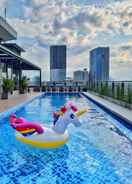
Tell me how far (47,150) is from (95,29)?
17.2m

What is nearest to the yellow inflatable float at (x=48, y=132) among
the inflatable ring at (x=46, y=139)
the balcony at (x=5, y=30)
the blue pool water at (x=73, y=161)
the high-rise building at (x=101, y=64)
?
the inflatable ring at (x=46, y=139)

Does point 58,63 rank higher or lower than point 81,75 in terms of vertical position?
higher

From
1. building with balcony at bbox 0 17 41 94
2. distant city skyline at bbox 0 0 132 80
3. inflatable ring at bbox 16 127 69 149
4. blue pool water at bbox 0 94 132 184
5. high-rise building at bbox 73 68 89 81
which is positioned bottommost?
blue pool water at bbox 0 94 132 184

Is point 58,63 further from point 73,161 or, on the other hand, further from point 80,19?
point 73,161

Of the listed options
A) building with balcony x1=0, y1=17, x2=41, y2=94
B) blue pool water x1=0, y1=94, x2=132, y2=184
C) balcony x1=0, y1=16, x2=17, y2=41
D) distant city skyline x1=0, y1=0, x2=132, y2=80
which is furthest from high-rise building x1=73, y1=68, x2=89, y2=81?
blue pool water x1=0, y1=94, x2=132, y2=184

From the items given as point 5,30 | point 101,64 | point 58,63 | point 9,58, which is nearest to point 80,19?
point 5,30

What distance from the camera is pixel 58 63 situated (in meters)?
53.5

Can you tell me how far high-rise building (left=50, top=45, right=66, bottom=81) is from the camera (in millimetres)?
48841

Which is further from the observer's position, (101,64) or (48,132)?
(101,64)

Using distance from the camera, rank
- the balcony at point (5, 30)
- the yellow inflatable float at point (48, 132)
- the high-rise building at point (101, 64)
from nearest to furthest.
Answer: the yellow inflatable float at point (48, 132), the balcony at point (5, 30), the high-rise building at point (101, 64)

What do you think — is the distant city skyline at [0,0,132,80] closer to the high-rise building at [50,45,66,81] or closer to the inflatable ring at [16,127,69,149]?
the inflatable ring at [16,127,69,149]

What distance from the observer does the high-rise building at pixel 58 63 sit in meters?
48.8

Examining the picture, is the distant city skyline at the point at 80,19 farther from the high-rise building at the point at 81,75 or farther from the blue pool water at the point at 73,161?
the high-rise building at the point at 81,75

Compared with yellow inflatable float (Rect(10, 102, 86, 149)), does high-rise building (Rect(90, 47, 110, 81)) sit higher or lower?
higher
